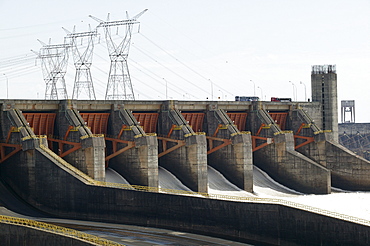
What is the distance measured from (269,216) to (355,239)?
23.8ft

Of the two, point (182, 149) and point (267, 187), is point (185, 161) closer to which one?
point (182, 149)

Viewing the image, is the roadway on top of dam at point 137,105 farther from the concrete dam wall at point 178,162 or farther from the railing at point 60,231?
the railing at point 60,231

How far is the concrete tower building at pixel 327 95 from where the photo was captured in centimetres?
9450

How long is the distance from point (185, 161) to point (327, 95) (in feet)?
100

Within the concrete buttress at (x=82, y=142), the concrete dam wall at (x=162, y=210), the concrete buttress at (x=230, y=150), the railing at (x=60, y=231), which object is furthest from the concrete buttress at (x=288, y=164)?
the railing at (x=60, y=231)

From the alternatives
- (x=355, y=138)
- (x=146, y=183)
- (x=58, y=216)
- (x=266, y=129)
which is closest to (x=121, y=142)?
(x=146, y=183)

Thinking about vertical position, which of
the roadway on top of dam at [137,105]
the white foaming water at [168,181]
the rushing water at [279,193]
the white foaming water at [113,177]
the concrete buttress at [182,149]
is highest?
the roadway on top of dam at [137,105]

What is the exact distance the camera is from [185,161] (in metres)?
72.3

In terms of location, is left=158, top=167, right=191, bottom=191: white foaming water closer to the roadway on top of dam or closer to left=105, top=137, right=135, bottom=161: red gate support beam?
left=105, top=137, right=135, bottom=161: red gate support beam

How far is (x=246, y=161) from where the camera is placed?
75.8m

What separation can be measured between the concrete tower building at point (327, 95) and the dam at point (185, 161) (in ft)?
0.46

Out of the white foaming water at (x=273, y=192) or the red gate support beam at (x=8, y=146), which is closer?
the red gate support beam at (x=8, y=146)

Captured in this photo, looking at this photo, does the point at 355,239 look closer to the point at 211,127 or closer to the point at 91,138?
the point at 91,138

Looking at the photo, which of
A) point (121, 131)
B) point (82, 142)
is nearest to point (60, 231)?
point (82, 142)
